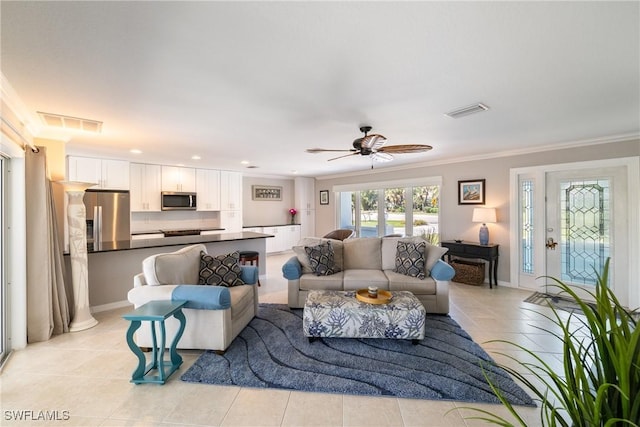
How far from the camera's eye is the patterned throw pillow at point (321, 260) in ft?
12.3

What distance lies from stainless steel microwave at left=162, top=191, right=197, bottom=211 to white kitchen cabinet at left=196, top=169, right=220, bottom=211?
190 millimetres

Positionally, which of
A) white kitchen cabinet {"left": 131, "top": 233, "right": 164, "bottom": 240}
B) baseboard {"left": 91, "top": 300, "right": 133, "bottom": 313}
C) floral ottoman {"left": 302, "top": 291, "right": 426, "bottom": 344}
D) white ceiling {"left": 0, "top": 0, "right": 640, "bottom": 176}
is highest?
white ceiling {"left": 0, "top": 0, "right": 640, "bottom": 176}

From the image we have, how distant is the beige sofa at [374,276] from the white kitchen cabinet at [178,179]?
12.0 ft

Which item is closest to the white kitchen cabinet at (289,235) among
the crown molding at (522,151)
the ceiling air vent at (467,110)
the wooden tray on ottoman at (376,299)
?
the crown molding at (522,151)

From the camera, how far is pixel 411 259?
3.73m

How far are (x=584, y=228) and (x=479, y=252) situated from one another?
1.40m

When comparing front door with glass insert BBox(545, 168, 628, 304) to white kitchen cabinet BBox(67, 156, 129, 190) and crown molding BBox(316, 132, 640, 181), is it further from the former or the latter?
white kitchen cabinet BBox(67, 156, 129, 190)

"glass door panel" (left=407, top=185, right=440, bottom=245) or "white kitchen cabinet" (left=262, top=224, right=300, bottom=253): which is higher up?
"glass door panel" (left=407, top=185, right=440, bottom=245)

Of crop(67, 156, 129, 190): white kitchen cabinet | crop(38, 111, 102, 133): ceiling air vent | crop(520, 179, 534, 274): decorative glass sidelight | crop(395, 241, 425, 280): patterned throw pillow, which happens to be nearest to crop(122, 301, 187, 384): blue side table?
crop(38, 111, 102, 133): ceiling air vent

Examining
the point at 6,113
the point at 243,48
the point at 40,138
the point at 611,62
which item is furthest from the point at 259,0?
the point at 40,138

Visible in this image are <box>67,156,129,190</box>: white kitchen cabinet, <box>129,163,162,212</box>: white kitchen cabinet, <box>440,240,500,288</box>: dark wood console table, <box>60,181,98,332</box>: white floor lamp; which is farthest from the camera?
<box>129,163,162,212</box>: white kitchen cabinet

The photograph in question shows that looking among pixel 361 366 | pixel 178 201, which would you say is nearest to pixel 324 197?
pixel 178 201

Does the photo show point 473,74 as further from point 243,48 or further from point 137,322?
point 137,322

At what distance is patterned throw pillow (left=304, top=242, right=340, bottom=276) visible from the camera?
3.75 meters
